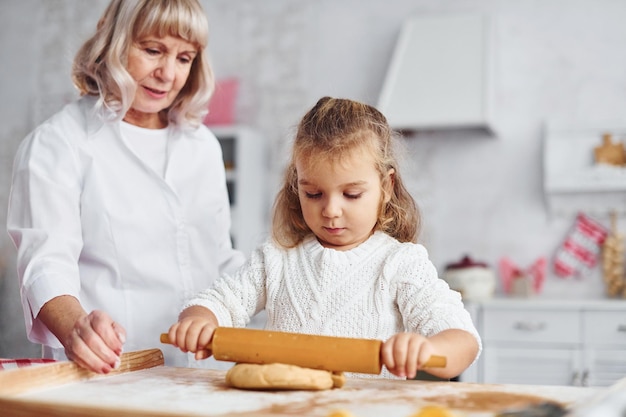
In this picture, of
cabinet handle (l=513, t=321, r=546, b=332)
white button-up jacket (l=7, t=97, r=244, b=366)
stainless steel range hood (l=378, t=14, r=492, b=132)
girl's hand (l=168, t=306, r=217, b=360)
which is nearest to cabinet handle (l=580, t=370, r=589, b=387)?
cabinet handle (l=513, t=321, r=546, b=332)

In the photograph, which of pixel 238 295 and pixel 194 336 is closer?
pixel 194 336

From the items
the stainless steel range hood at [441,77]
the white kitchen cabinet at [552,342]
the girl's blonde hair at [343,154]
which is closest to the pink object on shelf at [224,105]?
the stainless steel range hood at [441,77]

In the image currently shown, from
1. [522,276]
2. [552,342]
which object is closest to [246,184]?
[522,276]

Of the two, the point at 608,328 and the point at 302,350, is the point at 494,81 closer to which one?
the point at 608,328

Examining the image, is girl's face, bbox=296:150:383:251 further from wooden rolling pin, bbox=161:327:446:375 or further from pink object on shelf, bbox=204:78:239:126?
pink object on shelf, bbox=204:78:239:126

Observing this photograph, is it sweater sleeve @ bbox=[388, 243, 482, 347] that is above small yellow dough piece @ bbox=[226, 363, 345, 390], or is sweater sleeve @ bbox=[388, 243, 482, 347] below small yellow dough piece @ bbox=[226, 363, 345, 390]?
above

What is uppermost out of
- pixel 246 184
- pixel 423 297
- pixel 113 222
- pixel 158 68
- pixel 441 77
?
pixel 441 77

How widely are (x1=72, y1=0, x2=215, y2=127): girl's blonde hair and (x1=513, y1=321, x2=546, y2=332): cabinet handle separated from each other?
2086 mm

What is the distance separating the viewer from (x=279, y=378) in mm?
987

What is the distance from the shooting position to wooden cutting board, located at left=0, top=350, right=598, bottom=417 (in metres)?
0.88

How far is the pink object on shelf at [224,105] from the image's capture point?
4238 millimetres

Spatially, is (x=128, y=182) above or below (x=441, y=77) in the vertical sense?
below

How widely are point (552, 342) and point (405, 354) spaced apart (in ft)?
7.96

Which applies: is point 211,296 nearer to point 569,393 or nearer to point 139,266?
point 139,266
